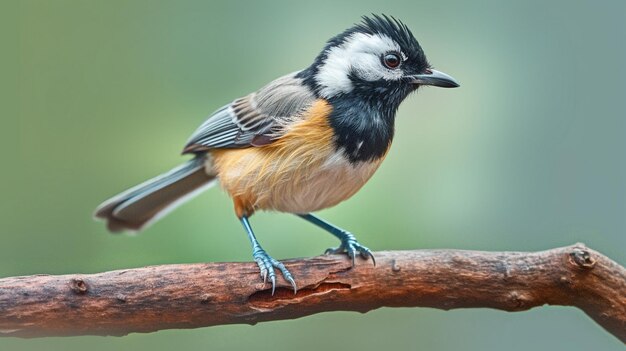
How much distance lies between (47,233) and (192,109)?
2.66 ft

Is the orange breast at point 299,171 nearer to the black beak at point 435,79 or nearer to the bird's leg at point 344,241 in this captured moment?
the bird's leg at point 344,241

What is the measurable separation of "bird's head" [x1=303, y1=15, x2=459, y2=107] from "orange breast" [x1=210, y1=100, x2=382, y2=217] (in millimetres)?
114

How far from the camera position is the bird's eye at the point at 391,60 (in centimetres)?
253

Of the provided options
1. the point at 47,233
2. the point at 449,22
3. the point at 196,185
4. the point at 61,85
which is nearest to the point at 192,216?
the point at 196,185

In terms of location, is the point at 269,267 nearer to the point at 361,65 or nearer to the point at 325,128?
the point at 325,128

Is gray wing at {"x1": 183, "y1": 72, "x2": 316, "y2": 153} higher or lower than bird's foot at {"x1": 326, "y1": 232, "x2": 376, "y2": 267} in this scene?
higher

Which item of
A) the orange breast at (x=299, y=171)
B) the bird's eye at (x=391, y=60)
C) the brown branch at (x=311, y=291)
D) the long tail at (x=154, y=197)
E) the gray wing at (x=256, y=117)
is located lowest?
the brown branch at (x=311, y=291)

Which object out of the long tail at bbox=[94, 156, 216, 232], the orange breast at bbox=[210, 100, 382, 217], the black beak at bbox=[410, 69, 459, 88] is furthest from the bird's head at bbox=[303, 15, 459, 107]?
the long tail at bbox=[94, 156, 216, 232]

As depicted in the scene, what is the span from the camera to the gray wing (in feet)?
8.35

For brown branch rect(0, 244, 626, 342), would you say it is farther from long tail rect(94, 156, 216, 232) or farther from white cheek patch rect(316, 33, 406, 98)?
long tail rect(94, 156, 216, 232)

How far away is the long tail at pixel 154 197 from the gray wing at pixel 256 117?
151 mm

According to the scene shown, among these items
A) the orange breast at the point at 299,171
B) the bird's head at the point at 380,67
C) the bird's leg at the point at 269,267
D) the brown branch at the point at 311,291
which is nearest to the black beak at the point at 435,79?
the bird's head at the point at 380,67

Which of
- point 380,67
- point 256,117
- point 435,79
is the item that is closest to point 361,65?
point 380,67

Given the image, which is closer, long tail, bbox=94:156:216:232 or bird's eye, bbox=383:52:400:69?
bird's eye, bbox=383:52:400:69
